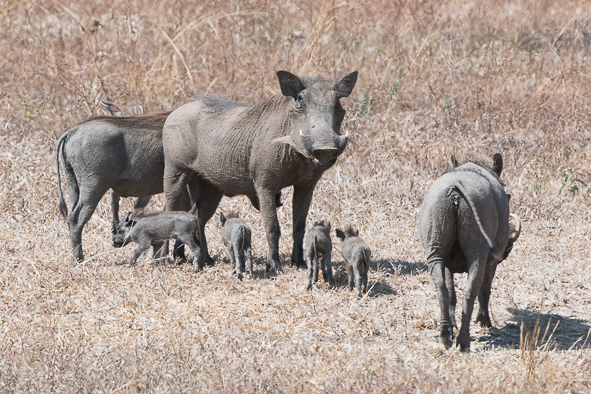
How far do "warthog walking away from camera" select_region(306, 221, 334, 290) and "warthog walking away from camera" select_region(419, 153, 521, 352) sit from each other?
4.89ft

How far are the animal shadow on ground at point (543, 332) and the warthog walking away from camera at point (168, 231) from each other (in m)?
2.80

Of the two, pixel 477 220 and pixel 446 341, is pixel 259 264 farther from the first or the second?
pixel 477 220

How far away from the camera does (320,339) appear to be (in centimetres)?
527

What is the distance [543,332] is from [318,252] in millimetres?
1915

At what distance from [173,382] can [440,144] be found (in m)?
7.08

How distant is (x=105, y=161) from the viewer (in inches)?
289

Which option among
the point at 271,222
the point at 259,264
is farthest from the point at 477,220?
the point at 259,264

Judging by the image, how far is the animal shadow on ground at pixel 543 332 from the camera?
5.15m

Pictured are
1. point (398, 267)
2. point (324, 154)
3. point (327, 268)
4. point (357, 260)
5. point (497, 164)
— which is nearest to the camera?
point (497, 164)

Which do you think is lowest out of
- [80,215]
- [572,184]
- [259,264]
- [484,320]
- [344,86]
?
[259,264]

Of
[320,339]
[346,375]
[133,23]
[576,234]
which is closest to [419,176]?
[576,234]

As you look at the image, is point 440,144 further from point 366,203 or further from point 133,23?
point 133,23

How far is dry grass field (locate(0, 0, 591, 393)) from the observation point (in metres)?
4.56

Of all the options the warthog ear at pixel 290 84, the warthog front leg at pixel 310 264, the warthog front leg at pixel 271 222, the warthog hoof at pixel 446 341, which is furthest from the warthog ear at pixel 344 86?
the warthog hoof at pixel 446 341
